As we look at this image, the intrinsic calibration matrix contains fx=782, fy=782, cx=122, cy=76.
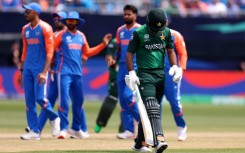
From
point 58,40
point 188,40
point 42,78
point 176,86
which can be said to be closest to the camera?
point 42,78

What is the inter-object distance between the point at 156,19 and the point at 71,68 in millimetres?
3567

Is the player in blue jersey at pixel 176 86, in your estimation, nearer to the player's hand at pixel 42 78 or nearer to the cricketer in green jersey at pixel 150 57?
the player's hand at pixel 42 78

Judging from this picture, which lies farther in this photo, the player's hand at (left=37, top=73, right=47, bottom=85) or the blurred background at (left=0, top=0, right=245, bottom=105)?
the blurred background at (left=0, top=0, right=245, bottom=105)

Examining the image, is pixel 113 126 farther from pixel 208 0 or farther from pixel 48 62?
pixel 208 0

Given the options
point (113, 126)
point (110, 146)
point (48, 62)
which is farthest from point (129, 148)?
point (113, 126)

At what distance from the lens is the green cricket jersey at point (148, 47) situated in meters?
11.5

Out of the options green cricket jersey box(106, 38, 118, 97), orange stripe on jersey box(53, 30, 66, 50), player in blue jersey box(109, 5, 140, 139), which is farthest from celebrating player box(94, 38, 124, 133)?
orange stripe on jersey box(53, 30, 66, 50)

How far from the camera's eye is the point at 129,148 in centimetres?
1242

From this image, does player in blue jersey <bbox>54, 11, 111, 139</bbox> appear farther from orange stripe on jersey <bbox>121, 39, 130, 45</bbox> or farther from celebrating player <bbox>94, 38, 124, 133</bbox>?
celebrating player <bbox>94, 38, 124, 133</bbox>

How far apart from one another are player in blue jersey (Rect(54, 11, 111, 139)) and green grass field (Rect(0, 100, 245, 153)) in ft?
1.47

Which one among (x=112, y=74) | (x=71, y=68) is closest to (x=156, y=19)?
(x=71, y=68)

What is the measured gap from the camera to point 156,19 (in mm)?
11297

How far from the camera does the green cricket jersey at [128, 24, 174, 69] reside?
11.5 metres

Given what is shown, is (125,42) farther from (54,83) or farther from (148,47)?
(148,47)
